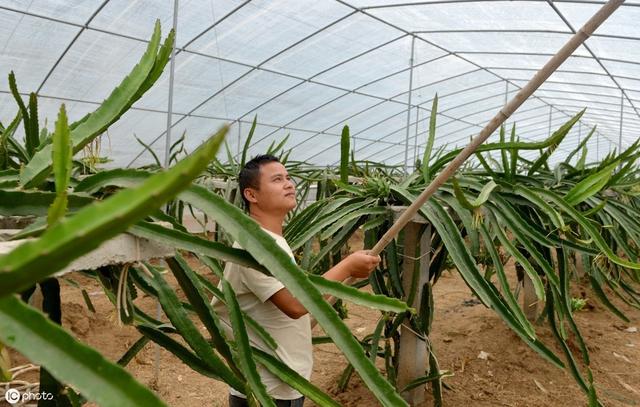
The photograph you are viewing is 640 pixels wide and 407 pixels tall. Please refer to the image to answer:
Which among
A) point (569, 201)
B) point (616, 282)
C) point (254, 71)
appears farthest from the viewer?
point (254, 71)

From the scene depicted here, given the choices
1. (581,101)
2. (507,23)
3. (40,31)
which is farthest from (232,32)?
(581,101)

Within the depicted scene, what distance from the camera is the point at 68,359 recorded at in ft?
1.17

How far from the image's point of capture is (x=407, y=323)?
1.65m

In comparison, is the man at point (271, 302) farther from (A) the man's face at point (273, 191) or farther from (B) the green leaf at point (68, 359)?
(B) the green leaf at point (68, 359)

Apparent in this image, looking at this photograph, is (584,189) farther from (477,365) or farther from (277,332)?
(477,365)

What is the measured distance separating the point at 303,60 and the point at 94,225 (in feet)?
17.5

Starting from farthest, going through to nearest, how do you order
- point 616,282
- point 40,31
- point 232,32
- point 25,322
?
point 232,32, point 40,31, point 616,282, point 25,322

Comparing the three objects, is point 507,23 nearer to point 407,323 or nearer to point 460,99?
point 460,99

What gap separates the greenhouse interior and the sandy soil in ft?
0.05

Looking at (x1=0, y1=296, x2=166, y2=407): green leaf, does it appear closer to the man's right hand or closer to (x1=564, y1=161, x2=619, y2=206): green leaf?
the man's right hand

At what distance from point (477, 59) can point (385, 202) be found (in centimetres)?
529

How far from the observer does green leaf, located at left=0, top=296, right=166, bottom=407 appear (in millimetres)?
332

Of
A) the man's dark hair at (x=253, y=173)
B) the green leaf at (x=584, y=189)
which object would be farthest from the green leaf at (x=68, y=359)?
the green leaf at (x=584, y=189)

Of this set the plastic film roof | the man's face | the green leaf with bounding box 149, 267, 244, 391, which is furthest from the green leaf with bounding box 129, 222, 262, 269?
the plastic film roof
